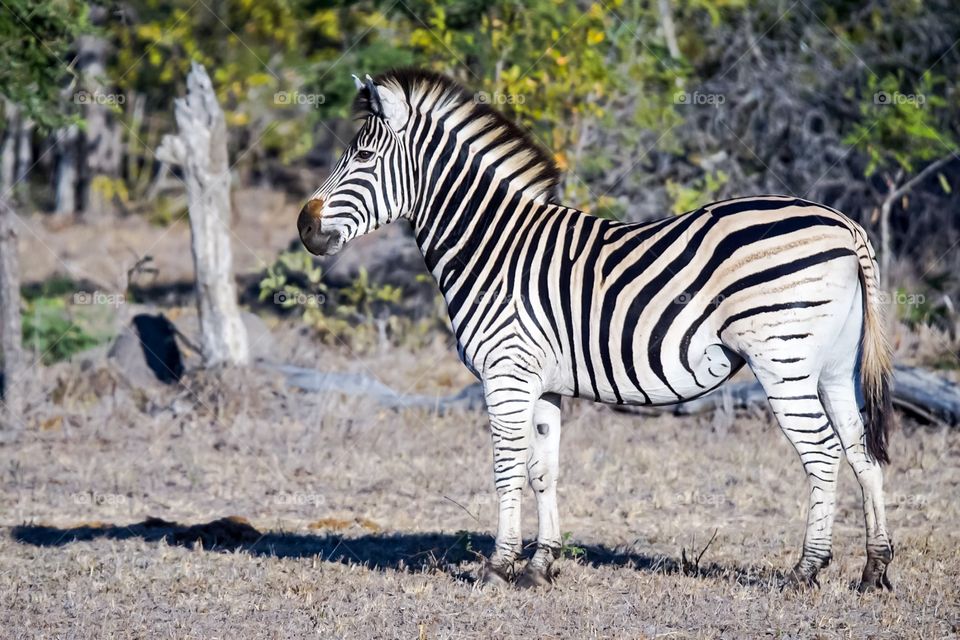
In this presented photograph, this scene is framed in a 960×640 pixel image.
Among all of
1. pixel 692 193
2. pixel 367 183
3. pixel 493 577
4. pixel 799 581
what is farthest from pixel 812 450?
pixel 692 193

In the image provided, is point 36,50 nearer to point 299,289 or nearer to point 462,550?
point 299,289

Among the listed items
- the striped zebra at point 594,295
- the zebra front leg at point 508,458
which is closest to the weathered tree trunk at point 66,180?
the striped zebra at point 594,295

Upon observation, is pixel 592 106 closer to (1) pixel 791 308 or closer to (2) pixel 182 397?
(2) pixel 182 397

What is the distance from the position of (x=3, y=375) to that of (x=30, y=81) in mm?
3224

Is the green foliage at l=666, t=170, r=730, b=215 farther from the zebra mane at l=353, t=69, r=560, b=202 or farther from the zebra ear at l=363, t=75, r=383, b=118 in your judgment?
the zebra ear at l=363, t=75, r=383, b=118

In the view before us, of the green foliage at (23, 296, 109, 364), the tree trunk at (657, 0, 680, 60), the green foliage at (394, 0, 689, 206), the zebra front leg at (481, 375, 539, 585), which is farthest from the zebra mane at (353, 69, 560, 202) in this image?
the tree trunk at (657, 0, 680, 60)

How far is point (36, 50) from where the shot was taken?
10539 millimetres

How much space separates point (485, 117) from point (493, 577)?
2.82m

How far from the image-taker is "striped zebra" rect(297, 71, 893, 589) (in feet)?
20.5

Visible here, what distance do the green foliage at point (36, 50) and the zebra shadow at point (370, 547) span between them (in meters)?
4.03

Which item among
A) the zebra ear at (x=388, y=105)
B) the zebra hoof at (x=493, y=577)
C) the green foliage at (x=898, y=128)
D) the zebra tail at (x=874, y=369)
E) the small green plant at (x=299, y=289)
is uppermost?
the green foliage at (x=898, y=128)

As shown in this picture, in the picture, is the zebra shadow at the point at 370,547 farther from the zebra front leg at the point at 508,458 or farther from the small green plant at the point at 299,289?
the small green plant at the point at 299,289

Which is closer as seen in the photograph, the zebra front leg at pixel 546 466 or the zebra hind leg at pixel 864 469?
Result: the zebra hind leg at pixel 864 469

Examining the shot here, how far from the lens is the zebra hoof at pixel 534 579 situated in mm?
6691
